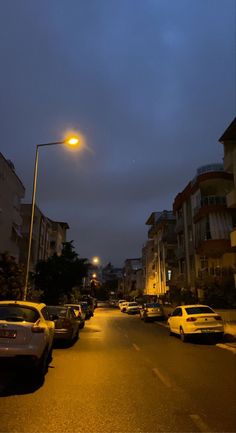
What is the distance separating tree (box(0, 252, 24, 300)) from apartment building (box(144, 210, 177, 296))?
32.6m

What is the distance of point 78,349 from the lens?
1549cm

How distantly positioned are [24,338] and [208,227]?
31.4 metres

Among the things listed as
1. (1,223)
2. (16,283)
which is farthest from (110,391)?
(1,223)

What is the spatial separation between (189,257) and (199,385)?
38176 mm

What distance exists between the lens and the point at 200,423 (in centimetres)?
606

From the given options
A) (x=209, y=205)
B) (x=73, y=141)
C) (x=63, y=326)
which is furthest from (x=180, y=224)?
(x=63, y=326)

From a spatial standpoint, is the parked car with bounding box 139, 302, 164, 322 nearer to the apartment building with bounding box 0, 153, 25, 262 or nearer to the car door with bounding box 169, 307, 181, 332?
the apartment building with bounding box 0, 153, 25, 262

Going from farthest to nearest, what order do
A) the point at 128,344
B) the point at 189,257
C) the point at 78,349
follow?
the point at 189,257 < the point at 128,344 < the point at 78,349

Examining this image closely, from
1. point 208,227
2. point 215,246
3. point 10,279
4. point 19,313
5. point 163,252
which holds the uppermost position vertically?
point 163,252

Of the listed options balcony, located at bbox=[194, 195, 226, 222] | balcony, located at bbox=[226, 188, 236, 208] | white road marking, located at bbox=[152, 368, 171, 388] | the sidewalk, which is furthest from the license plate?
balcony, located at bbox=[194, 195, 226, 222]

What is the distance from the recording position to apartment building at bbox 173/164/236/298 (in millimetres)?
37500

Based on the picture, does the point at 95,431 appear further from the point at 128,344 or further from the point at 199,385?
the point at 128,344

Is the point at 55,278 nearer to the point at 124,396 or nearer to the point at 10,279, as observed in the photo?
the point at 10,279

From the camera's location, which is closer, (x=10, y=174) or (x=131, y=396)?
(x=131, y=396)
